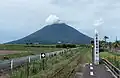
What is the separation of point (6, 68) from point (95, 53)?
15.4 m

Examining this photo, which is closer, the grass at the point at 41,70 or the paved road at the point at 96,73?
the grass at the point at 41,70

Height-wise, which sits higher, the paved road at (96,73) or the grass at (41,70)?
the grass at (41,70)

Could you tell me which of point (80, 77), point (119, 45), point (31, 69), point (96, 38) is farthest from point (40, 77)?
point (119, 45)

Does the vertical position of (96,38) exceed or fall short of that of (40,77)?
it exceeds it

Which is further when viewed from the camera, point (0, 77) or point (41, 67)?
point (41, 67)

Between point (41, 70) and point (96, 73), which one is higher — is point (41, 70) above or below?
above

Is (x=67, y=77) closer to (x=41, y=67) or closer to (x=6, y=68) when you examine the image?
(x=6, y=68)

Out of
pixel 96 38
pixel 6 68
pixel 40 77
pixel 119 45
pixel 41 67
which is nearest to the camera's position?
pixel 40 77

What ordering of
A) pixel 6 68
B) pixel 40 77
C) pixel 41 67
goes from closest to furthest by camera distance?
pixel 40 77 < pixel 6 68 < pixel 41 67

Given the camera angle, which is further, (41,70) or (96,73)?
(41,70)

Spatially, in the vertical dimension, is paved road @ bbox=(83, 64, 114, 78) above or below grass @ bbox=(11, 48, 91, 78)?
below

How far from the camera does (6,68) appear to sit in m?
20.7

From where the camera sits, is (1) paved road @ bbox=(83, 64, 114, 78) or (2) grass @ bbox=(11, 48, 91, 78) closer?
(2) grass @ bbox=(11, 48, 91, 78)

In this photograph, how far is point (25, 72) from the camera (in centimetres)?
1905
